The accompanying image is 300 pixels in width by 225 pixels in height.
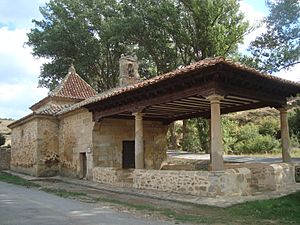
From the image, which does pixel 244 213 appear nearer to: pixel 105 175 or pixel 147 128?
pixel 105 175

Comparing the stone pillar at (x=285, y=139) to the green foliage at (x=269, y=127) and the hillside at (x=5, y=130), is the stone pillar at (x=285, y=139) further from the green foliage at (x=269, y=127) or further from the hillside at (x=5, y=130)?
the hillside at (x=5, y=130)

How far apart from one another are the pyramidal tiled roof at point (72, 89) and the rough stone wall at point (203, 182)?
1153cm

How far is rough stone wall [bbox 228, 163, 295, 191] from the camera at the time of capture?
10836 millimetres

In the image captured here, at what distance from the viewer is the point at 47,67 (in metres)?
30.7

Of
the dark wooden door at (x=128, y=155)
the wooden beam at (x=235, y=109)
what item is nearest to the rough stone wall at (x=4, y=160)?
the dark wooden door at (x=128, y=155)

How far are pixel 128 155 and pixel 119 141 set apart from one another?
101 centimetres

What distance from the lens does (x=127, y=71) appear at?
60.8 ft

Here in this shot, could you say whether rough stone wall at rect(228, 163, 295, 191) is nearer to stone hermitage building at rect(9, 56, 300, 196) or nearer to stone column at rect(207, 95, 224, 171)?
stone hermitage building at rect(9, 56, 300, 196)

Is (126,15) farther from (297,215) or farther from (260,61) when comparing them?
(297,215)

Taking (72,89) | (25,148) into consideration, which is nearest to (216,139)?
(25,148)

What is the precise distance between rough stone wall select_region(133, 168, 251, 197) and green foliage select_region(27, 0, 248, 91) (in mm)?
14994

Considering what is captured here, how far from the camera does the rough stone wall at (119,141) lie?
609 inches

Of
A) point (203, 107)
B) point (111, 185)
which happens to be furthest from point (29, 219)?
point (203, 107)

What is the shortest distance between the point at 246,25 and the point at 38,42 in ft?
58.7
